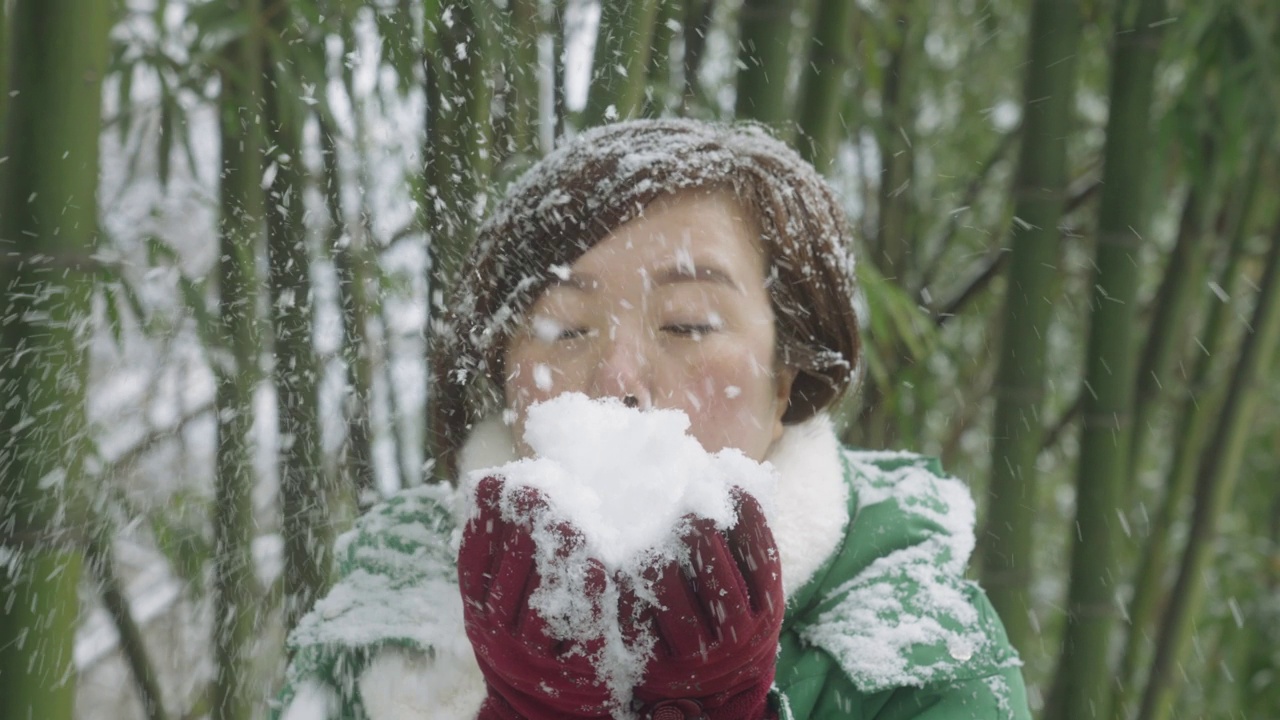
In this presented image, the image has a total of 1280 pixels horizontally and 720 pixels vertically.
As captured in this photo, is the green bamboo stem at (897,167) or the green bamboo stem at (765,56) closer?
the green bamboo stem at (765,56)

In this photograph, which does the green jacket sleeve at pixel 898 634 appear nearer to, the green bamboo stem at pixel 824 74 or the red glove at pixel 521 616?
the red glove at pixel 521 616

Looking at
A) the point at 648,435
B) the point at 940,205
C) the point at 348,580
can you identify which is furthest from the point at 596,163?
the point at 940,205

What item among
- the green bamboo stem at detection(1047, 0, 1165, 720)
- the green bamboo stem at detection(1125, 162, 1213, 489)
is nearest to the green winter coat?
the green bamboo stem at detection(1047, 0, 1165, 720)

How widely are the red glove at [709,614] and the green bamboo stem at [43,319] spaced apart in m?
0.52

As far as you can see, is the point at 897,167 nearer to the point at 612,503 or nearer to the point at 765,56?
the point at 765,56

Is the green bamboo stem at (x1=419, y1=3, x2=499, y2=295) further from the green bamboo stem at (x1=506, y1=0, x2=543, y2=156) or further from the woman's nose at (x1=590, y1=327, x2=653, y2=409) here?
the woman's nose at (x1=590, y1=327, x2=653, y2=409)

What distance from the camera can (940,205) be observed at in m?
2.31

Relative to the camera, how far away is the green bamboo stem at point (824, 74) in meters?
1.25

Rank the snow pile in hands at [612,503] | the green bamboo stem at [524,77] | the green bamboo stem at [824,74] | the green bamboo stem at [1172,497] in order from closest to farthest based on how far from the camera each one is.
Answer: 1. the snow pile in hands at [612,503]
2. the green bamboo stem at [524,77]
3. the green bamboo stem at [824,74]
4. the green bamboo stem at [1172,497]

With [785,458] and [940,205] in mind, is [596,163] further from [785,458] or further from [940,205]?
[940,205]

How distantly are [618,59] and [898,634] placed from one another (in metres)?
0.55

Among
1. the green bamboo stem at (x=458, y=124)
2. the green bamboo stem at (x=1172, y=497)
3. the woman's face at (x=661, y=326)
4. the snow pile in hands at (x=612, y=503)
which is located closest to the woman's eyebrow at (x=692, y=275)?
the woman's face at (x=661, y=326)

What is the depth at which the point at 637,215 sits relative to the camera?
0.79 metres

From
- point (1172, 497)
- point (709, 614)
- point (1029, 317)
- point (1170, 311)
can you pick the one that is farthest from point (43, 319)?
point (1172, 497)
